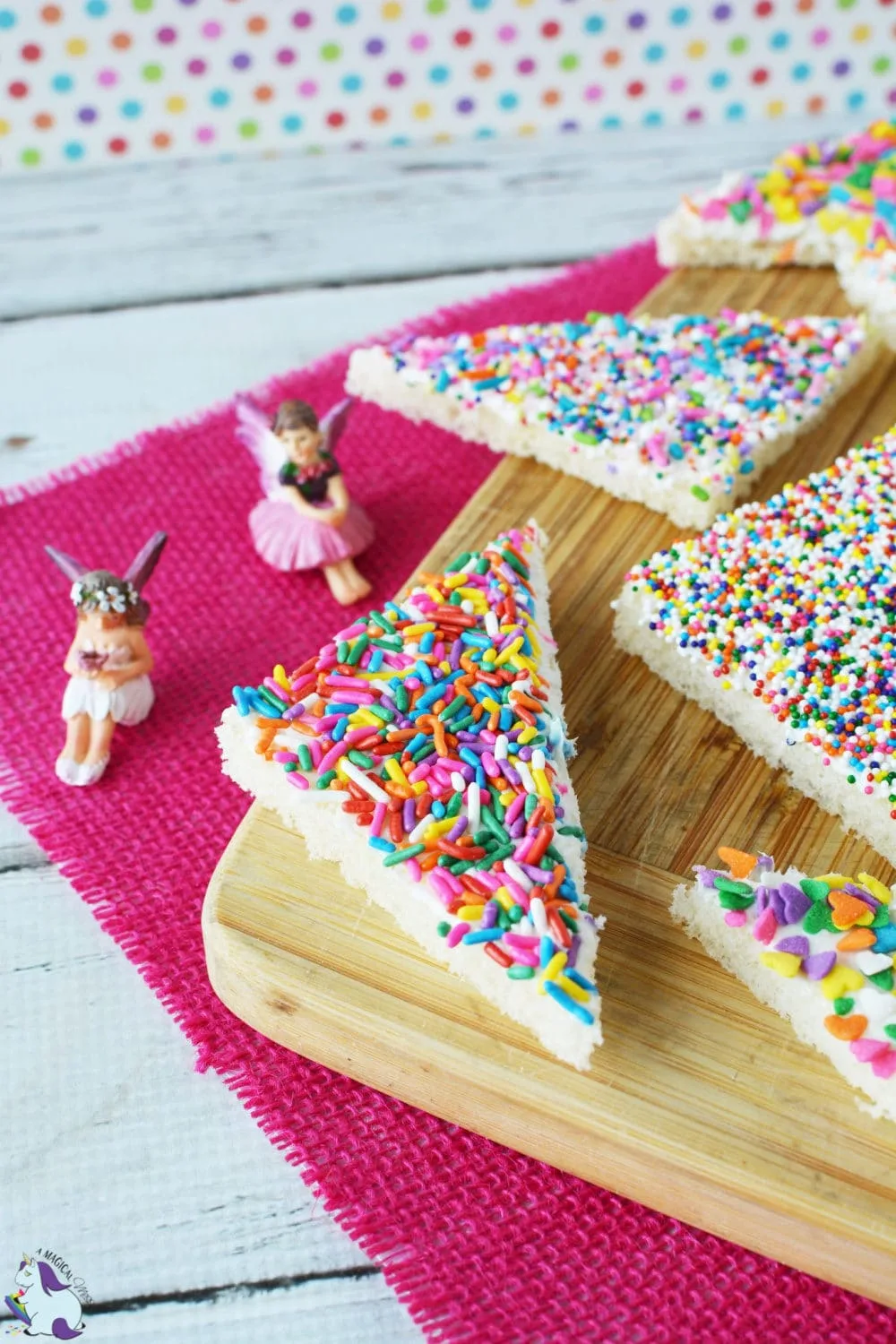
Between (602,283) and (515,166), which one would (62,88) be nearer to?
(515,166)

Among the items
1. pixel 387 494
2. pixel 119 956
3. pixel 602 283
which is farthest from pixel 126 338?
pixel 119 956

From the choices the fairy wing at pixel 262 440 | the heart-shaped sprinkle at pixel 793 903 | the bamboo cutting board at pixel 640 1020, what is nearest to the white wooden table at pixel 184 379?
the bamboo cutting board at pixel 640 1020

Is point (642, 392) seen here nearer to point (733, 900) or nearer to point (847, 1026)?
point (733, 900)

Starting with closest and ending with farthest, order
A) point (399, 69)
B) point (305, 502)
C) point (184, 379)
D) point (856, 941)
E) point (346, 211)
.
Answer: point (856, 941), point (305, 502), point (184, 379), point (346, 211), point (399, 69)

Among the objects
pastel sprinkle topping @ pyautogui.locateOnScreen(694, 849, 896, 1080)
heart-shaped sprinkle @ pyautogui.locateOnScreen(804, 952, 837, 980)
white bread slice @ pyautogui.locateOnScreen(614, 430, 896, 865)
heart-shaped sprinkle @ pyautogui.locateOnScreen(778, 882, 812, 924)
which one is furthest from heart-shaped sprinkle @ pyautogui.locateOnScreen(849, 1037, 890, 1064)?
white bread slice @ pyautogui.locateOnScreen(614, 430, 896, 865)

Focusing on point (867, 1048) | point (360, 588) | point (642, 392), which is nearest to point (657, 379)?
point (642, 392)

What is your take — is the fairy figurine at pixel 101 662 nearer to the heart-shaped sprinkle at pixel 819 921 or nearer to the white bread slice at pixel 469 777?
the white bread slice at pixel 469 777
